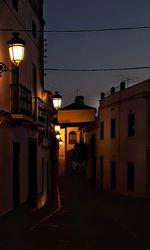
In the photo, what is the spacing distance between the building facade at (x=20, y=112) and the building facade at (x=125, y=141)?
6.43 metres

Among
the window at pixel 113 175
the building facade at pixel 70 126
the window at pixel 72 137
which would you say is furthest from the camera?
the window at pixel 72 137

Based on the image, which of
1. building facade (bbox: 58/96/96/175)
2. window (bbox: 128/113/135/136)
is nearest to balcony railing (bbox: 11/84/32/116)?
window (bbox: 128/113/135/136)

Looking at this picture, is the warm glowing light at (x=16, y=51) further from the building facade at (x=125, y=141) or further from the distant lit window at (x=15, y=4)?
the building facade at (x=125, y=141)

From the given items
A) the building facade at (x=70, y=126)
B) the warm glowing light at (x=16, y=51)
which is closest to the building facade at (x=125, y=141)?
the warm glowing light at (x=16, y=51)

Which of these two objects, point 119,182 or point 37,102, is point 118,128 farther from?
point 37,102

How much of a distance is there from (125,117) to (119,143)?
2034 millimetres

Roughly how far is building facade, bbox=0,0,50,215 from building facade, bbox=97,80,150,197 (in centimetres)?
643

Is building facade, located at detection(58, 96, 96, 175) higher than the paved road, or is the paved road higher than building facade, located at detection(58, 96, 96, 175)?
building facade, located at detection(58, 96, 96, 175)

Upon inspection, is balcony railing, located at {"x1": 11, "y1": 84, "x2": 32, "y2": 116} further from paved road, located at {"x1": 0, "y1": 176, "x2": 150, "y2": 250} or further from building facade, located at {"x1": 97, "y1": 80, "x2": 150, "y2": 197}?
building facade, located at {"x1": 97, "y1": 80, "x2": 150, "y2": 197}

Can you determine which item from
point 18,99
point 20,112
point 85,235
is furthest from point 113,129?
point 85,235

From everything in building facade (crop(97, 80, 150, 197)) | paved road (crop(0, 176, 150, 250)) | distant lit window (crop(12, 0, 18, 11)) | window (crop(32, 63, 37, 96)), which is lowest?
paved road (crop(0, 176, 150, 250))

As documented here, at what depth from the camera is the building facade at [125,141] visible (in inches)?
952

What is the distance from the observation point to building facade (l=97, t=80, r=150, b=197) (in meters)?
24.2

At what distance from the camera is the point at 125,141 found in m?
27.3
